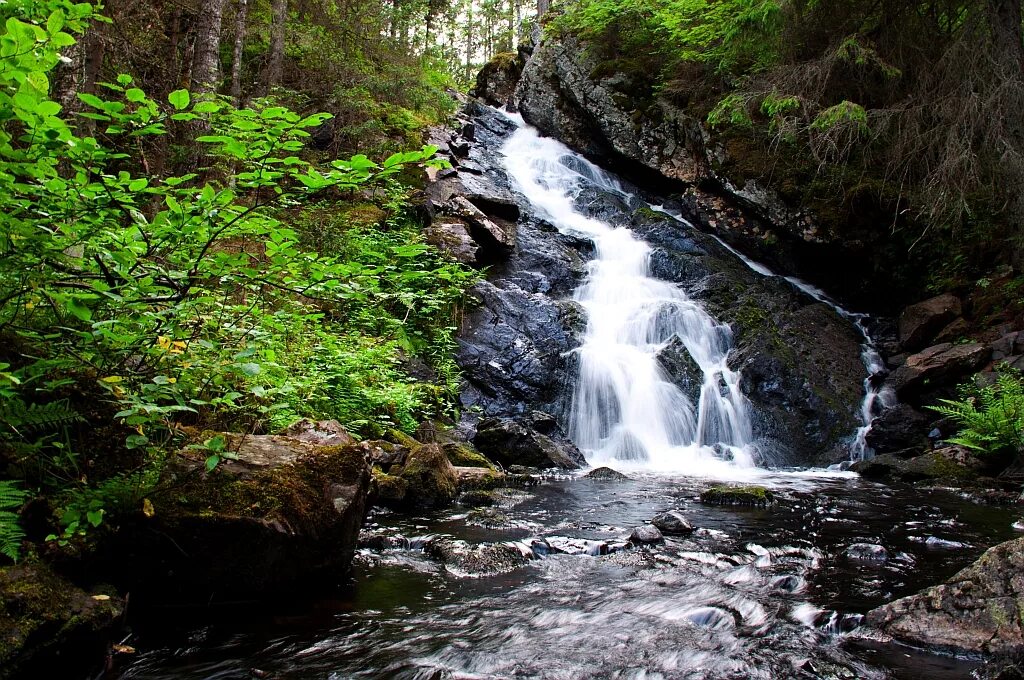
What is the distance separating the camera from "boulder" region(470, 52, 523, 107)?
29.7m

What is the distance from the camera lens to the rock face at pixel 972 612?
3.20 metres

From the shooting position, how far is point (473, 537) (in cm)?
546

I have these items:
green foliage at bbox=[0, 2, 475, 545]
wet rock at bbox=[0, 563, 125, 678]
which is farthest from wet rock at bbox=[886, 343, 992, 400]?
wet rock at bbox=[0, 563, 125, 678]

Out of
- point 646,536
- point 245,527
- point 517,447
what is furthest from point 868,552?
point 517,447

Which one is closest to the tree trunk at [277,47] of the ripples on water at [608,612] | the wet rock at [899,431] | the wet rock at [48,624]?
the ripples on water at [608,612]

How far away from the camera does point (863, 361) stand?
13445mm

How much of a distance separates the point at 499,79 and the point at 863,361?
76.9 ft

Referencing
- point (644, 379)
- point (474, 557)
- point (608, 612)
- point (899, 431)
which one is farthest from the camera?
point (644, 379)

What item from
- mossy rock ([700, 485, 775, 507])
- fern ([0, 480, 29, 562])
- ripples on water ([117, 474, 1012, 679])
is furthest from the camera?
mossy rock ([700, 485, 775, 507])

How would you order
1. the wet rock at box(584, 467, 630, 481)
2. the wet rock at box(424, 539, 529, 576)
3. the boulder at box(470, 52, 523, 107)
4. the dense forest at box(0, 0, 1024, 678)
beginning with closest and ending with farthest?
the dense forest at box(0, 0, 1024, 678) < the wet rock at box(424, 539, 529, 576) < the wet rock at box(584, 467, 630, 481) < the boulder at box(470, 52, 523, 107)

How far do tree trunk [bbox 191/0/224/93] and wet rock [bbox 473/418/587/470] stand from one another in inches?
265

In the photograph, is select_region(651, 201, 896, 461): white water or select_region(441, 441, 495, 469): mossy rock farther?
select_region(651, 201, 896, 461): white water

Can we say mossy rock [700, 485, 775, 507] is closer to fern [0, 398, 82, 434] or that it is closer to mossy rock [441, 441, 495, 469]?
mossy rock [441, 441, 495, 469]

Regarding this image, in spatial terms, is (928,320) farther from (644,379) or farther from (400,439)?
(400,439)
